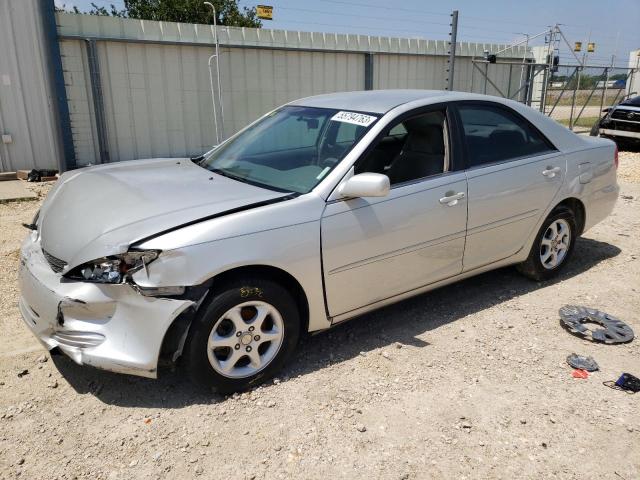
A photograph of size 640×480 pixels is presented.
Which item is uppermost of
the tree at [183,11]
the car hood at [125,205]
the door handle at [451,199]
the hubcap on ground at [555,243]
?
the tree at [183,11]

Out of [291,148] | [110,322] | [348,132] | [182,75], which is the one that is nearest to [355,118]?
[348,132]

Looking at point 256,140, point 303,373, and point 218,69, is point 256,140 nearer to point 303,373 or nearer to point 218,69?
point 303,373

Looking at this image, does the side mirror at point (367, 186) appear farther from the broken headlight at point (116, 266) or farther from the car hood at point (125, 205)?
the broken headlight at point (116, 266)

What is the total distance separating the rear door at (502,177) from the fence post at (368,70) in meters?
8.44

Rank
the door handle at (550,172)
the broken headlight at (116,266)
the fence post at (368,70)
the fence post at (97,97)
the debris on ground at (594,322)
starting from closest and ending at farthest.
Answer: the broken headlight at (116,266), the debris on ground at (594,322), the door handle at (550,172), the fence post at (97,97), the fence post at (368,70)

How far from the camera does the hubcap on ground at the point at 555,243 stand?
15.5ft

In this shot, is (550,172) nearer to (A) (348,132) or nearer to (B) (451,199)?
(B) (451,199)

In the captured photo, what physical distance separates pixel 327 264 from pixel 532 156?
86.6 inches

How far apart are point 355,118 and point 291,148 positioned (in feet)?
1.71

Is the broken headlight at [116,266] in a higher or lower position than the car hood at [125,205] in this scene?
lower

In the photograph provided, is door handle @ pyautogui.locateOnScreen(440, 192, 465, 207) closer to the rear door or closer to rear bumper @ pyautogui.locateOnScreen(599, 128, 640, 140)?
the rear door

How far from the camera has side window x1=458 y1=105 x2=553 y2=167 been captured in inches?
159

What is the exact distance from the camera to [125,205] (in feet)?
10.2

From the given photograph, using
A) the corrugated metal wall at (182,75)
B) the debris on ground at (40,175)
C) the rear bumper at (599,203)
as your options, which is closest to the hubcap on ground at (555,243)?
the rear bumper at (599,203)
